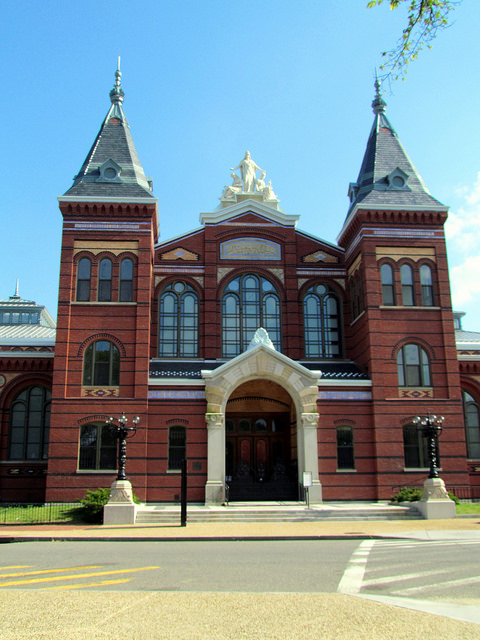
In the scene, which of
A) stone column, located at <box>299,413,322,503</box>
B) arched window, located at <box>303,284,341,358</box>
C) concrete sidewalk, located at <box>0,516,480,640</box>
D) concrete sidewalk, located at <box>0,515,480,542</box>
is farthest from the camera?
arched window, located at <box>303,284,341,358</box>

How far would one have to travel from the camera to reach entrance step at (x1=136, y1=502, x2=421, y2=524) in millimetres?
24453

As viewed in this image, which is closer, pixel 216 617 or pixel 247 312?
pixel 216 617

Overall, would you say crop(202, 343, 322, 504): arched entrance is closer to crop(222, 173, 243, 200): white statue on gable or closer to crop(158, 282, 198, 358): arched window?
crop(158, 282, 198, 358): arched window

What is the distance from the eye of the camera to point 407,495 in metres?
27.0

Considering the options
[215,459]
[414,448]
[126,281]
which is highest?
[126,281]

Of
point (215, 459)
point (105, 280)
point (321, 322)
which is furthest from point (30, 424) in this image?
point (321, 322)

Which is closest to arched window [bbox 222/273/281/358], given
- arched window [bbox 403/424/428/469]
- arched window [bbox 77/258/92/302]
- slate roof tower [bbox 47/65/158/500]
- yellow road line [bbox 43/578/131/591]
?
slate roof tower [bbox 47/65/158/500]

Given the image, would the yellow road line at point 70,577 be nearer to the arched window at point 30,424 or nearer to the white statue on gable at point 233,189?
the arched window at point 30,424

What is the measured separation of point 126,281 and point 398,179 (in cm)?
1513

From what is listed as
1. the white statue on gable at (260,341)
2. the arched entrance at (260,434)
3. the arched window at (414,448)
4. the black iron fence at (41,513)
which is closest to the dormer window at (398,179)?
the white statue on gable at (260,341)

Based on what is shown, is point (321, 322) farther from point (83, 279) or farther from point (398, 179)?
point (83, 279)

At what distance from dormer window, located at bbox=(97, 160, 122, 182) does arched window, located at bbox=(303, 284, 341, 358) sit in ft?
38.3

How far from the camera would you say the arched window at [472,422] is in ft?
104

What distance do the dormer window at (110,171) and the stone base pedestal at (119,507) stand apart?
Result: 15520 millimetres
